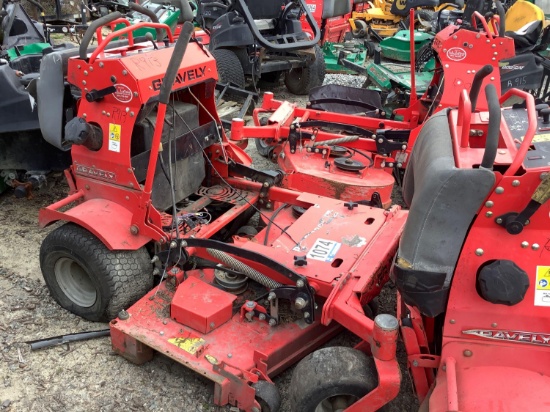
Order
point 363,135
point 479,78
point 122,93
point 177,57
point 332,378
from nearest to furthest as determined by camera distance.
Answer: point 479,78
point 332,378
point 177,57
point 122,93
point 363,135

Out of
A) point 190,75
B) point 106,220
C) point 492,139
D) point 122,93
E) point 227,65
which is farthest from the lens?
point 227,65

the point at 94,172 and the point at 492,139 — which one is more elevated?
the point at 492,139

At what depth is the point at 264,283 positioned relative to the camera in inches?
117

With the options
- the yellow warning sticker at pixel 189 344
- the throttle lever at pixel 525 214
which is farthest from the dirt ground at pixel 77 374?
the throttle lever at pixel 525 214

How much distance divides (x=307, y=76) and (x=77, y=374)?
6039mm

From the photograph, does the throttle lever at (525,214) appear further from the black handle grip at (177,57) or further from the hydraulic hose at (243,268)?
the black handle grip at (177,57)

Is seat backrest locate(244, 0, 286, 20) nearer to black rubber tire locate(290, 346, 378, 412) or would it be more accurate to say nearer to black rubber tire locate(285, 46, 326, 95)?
black rubber tire locate(285, 46, 326, 95)

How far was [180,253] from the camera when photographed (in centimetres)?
319

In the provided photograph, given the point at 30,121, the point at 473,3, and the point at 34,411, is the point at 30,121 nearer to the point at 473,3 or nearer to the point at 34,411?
the point at 34,411

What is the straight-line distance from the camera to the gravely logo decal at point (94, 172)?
10.8ft

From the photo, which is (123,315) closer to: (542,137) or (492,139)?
(492,139)

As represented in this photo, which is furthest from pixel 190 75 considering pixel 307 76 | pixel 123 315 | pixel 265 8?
pixel 307 76

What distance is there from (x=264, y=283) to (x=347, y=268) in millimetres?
451

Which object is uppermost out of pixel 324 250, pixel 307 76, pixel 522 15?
pixel 522 15
